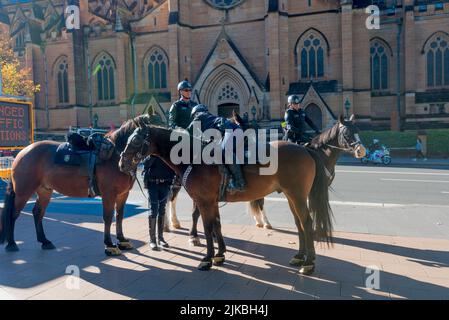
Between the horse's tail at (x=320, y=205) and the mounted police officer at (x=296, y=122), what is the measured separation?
1762 millimetres

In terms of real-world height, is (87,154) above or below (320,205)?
above

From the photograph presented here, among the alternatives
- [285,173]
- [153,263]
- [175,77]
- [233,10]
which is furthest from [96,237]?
[233,10]

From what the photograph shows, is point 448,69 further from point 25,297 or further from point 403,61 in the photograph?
point 25,297

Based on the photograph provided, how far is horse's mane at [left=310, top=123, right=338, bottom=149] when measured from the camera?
7.09 metres

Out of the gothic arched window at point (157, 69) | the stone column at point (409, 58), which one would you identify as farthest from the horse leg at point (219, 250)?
the gothic arched window at point (157, 69)

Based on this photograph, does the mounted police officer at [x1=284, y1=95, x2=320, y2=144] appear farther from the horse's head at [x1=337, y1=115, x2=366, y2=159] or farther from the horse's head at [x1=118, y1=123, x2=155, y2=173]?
the horse's head at [x1=118, y1=123, x2=155, y2=173]

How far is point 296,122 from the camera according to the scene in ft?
24.5

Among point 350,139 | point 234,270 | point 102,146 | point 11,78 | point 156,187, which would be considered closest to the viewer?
point 234,270

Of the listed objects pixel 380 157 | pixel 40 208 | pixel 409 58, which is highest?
pixel 409 58

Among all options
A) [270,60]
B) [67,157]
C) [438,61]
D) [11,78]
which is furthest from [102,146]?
[438,61]

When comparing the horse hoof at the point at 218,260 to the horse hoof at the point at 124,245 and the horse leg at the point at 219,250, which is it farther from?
the horse hoof at the point at 124,245

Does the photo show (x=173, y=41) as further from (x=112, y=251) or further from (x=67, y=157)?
(x=112, y=251)

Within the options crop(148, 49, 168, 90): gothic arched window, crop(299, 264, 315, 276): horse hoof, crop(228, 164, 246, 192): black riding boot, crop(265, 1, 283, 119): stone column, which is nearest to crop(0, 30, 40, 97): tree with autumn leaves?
crop(148, 49, 168, 90): gothic arched window

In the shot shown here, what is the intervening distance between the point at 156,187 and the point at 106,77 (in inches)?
1304
